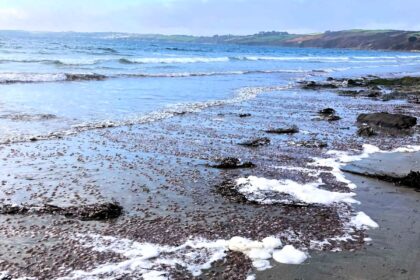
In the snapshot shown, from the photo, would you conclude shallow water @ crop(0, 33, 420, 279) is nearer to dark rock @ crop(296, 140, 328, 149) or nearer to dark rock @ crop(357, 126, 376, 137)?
dark rock @ crop(296, 140, 328, 149)

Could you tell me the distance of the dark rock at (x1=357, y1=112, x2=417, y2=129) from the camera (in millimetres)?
16375

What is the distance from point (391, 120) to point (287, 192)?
365 inches

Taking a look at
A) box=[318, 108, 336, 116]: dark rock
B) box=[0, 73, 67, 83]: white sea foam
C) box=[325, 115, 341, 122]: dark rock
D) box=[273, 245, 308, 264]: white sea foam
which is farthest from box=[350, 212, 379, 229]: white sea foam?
box=[0, 73, 67, 83]: white sea foam

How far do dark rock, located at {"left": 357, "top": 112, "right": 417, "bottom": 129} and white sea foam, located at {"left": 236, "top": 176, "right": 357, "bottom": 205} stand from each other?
7927mm

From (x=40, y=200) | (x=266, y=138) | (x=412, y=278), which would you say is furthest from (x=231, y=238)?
(x=266, y=138)

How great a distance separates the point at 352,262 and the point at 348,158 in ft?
19.8

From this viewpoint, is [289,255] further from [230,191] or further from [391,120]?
[391,120]

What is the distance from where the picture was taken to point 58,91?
82.6 feet

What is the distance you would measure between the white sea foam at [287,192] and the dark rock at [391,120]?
7927 millimetres

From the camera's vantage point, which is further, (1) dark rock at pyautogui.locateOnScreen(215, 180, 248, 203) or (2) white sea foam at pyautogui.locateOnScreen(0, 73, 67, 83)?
(2) white sea foam at pyautogui.locateOnScreen(0, 73, 67, 83)

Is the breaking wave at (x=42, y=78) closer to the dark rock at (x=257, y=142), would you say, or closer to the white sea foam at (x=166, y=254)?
the dark rock at (x=257, y=142)

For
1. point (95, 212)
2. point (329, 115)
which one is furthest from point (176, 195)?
point (329, 115)

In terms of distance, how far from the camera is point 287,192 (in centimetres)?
897

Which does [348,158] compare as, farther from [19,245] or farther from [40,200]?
[19,245]
